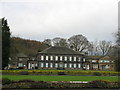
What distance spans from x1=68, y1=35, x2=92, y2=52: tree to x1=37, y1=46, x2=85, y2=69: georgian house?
763 centimetres

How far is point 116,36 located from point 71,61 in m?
35.1

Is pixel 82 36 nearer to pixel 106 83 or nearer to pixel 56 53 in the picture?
pixel 56 53

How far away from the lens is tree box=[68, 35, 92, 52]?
76.1m

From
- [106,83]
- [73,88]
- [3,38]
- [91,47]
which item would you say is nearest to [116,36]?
[106,83]

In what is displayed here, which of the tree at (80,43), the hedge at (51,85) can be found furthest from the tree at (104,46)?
the hedge at (51,85)

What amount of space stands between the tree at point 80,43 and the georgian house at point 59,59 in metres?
7.63

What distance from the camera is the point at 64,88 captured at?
1748 centimetres

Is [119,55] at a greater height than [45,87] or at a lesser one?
greater

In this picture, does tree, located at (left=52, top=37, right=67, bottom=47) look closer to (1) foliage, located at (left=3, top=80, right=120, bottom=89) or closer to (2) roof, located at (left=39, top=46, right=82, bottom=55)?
(2) roof, located at (left=39, top=46, right=82, bottom=55)

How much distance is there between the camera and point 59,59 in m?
68.9

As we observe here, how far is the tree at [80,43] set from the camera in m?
76.1

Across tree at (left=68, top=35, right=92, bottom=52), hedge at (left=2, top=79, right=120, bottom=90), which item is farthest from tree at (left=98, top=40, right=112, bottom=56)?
hedge at (left=2, top=79, right=120, bottom=90)

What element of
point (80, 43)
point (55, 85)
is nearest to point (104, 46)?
point (80, 43)

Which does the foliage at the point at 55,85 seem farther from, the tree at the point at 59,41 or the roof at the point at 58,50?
the tree at the point at 59,41
